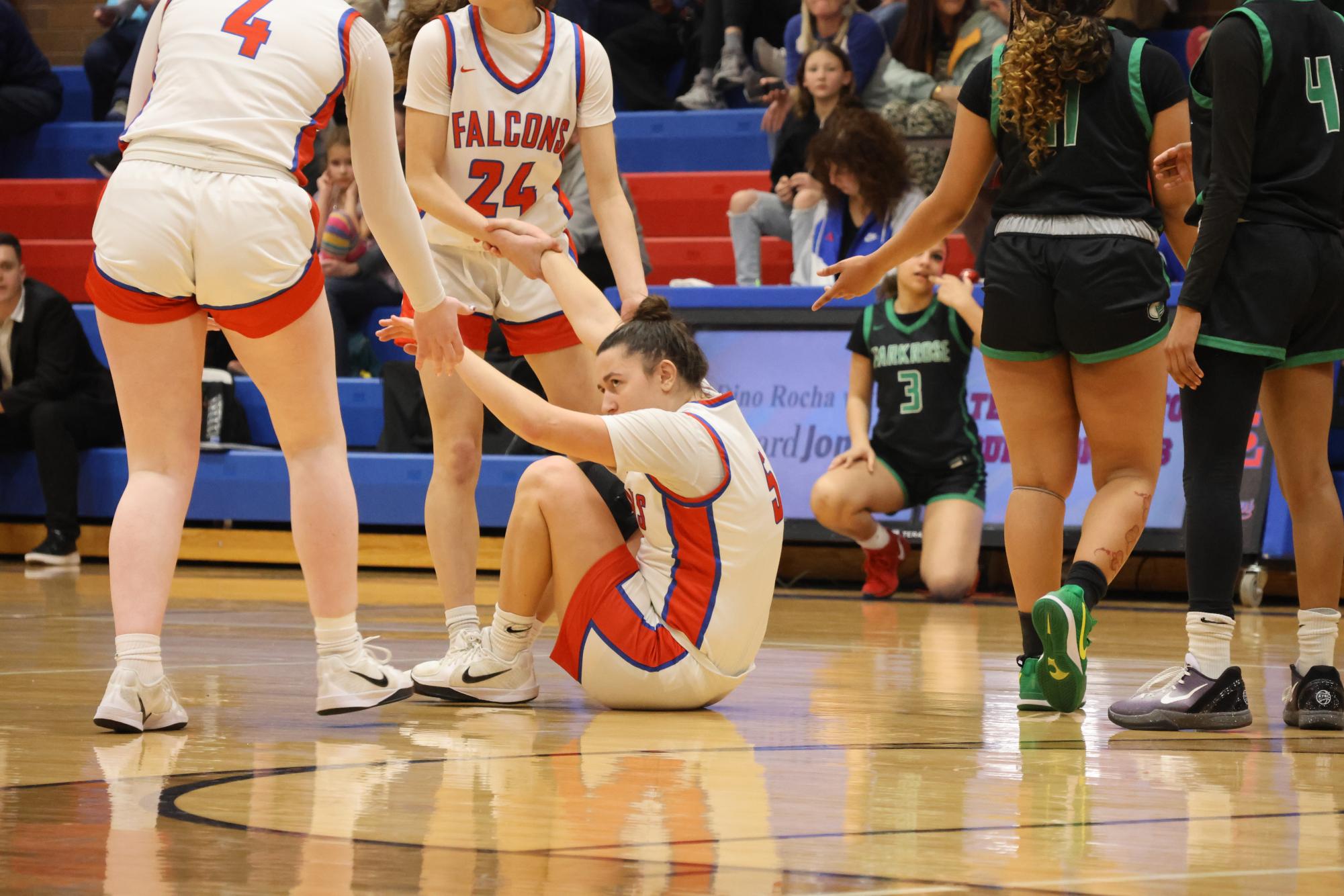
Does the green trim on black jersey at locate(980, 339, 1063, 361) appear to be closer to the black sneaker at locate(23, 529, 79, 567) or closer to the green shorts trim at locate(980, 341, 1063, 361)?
the green shorts trim at locate(980, 341, 1063, 361)

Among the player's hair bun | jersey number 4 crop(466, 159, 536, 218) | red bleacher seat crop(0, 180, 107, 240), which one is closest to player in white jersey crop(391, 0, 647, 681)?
jersey number 4 crop(466, 159, 536, 218)

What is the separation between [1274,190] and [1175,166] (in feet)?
0.84

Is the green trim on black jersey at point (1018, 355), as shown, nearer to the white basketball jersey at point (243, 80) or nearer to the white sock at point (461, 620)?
the white sock at point (461, 620)

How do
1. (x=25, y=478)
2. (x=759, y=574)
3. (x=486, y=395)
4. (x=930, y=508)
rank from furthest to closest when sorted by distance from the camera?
(x=25, y=478), (x=930, y=508), (x=759, y=574), (x=486, y=395)

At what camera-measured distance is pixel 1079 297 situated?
338 centimetres

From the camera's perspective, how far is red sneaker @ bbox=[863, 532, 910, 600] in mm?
6723

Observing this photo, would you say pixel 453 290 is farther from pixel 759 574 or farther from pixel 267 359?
pixel 759 574

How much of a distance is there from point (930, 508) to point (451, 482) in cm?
334

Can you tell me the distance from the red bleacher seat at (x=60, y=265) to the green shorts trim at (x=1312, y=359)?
25.2 ft

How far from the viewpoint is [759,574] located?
3270 mm

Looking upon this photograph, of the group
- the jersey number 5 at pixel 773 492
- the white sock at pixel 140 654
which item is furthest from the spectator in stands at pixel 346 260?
the white sock at pixel 140 654

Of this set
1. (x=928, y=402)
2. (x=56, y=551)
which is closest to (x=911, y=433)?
(x=928, y=402)

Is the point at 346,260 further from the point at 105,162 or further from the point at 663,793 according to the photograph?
the point at 663,793

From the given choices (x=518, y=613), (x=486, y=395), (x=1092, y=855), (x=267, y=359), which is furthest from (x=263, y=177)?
(x=1092, y=855)
